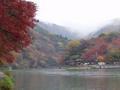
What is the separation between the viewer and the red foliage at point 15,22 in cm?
1745

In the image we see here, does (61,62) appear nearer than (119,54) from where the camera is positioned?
No

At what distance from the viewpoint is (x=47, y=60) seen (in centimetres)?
19912

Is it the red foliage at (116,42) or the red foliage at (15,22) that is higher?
the red foliage at (116,42)

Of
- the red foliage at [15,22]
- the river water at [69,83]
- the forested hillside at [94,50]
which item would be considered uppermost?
the forested hillside at [94,50]

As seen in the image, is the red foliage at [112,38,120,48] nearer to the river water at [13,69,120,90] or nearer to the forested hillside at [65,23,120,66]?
the forested hillside at [65,23,120,66]

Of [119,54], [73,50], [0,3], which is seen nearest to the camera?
[0,3]

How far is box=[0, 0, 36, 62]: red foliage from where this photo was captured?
1745 cm

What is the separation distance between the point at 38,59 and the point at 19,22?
170204 mm

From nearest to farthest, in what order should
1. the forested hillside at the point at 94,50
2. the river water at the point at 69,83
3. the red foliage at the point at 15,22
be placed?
the red foliage at the point at 15,22 < the river water at the point at 69,83 < the forested hillside at the point at 94,50

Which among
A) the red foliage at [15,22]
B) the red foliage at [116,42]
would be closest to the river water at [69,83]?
the red foliage at [15,22]

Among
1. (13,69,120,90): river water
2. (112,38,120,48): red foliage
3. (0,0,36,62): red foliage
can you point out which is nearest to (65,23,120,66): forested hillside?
(112,38,120,48): red foliage

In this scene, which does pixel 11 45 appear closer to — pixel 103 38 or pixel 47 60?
pixel 103 38

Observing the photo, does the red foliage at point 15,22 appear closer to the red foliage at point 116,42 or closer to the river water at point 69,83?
the river water at point 69,83

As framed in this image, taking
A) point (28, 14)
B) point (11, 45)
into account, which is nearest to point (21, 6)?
point (28, 14)
